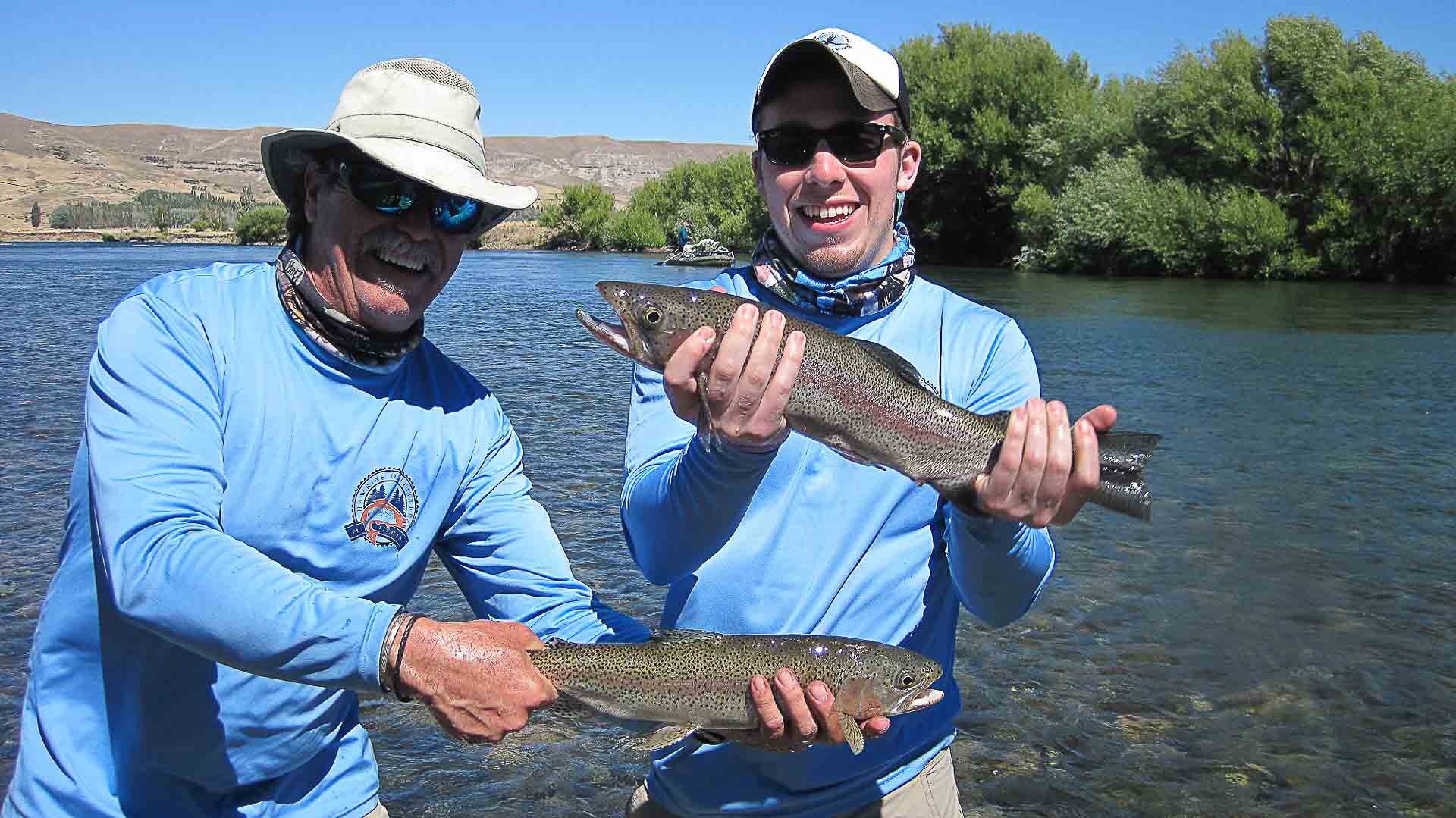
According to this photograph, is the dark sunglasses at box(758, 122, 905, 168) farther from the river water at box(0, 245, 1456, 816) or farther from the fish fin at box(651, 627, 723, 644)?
the river water at box(0, 245, 1456, 816)

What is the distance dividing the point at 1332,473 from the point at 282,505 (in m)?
13.7

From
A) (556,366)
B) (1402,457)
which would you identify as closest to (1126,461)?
(1402,457)

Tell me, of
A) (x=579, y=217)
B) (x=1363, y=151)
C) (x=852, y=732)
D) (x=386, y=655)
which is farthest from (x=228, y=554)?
(x=579, y=217)

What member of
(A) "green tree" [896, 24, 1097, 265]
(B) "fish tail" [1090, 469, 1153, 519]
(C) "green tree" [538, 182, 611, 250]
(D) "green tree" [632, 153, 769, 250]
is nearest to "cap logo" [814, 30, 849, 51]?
(B) "fish tail" [1090, 469, 1153, 519]

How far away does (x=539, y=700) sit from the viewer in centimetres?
280

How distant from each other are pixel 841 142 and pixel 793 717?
1.53m

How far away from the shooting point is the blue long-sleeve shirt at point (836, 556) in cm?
284

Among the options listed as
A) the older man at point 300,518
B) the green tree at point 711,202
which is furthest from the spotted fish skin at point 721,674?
the green tree at point 711,202

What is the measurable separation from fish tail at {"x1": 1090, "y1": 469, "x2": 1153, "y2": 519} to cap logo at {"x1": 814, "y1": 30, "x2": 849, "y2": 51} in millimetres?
1289

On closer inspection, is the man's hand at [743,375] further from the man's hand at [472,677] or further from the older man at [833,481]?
the man's hand at [472,677]

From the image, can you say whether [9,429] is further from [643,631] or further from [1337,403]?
[1337,403]

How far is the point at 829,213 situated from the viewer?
3.06m

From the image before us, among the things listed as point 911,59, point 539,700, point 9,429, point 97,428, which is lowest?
point 9,429

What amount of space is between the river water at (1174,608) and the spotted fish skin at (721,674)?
372 cm
